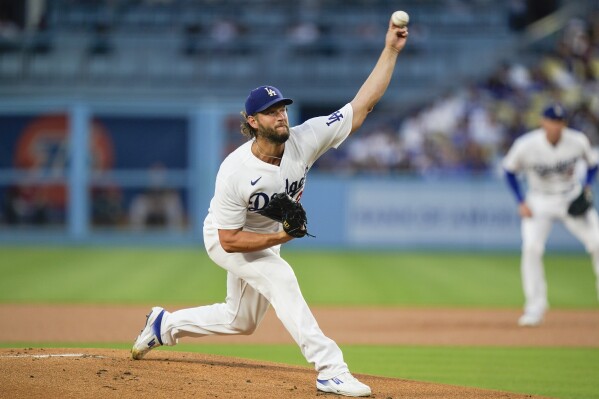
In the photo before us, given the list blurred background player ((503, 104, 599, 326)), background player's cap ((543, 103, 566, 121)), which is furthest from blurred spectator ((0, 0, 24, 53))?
background player's cap ((543, 103, 566, 121))

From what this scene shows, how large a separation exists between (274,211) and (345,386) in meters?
1.22

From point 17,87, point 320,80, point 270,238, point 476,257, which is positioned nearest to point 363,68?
point 320,80

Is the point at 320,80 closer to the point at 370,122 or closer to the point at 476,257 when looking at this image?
the point at 370,122

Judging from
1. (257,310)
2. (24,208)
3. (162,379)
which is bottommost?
(24,208)

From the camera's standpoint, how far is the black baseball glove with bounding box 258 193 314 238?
19.6ft

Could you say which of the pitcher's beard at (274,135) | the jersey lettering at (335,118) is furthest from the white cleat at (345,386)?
the jersey lettering at (335,118)

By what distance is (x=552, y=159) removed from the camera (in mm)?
10648

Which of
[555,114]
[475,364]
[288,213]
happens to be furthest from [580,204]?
[288,213]

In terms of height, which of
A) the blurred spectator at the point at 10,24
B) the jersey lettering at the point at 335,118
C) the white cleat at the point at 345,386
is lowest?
the white cleat at the point at 345,386

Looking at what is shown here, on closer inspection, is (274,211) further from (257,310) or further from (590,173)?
(590,173)

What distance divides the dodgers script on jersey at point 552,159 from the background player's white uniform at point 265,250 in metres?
4.52

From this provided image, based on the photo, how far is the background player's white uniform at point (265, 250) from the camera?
621cm

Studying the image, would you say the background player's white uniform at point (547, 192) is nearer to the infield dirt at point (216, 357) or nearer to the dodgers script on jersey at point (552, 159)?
the dodgers script on jersey at point (552, 159)

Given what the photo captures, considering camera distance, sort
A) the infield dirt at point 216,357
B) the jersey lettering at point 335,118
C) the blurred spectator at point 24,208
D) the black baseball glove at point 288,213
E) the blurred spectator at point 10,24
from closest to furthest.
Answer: the black baseball glove at point 288,213, the infield dirt at point 216,357, the jersey lettering at point 335,118, the blurred spectator at point 24,208, the blurred spectator at point 10,24
